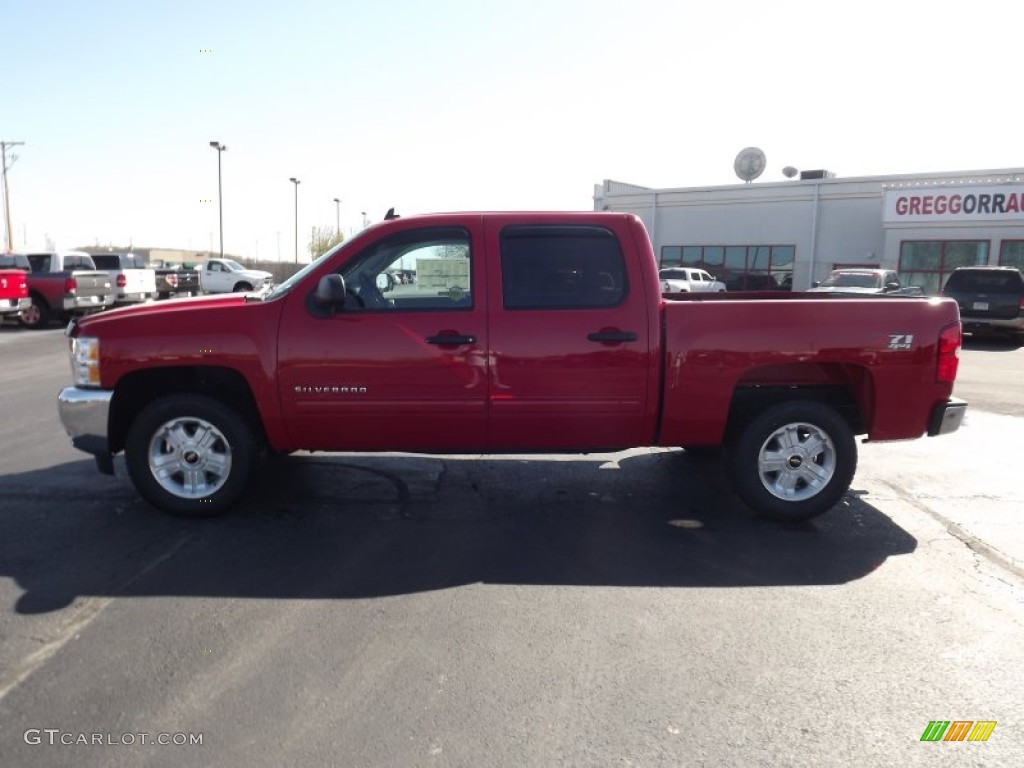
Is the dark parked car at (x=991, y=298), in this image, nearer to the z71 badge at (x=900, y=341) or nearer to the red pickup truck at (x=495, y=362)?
the z71 badge at (x=900, y=341)

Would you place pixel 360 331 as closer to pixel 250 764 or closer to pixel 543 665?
pixel 543 665

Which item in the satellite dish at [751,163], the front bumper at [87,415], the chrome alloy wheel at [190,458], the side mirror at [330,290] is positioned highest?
the satellite dish at [751,163]

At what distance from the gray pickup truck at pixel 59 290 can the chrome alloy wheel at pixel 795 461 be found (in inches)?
771

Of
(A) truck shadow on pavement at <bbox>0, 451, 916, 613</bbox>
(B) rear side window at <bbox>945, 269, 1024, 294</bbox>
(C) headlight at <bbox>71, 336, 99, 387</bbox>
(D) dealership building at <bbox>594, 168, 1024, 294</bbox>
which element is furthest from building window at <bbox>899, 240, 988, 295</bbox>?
(C) headlight at <bbox>71, 336, 99, 387</bbox>

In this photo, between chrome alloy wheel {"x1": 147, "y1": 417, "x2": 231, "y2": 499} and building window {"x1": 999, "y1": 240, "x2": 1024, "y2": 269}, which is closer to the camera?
chrome alloy wheel {"x1": 147, "y1": 417, "x2": 231, "y2": 499}

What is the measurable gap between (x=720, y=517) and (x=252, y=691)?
3.32 m

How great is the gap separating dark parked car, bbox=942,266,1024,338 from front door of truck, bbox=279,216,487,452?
15.6 metres

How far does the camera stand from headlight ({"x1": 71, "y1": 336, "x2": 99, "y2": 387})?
15.9ft

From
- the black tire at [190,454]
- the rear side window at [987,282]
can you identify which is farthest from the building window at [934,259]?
the black tire at [190,454]

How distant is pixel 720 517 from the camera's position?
17.2 feet

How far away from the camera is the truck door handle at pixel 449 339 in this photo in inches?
187

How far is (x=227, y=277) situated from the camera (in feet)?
111

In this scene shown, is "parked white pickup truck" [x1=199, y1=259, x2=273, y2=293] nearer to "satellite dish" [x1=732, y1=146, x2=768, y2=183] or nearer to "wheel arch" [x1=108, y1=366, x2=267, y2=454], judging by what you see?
"satellite dish" [x1=732, y1=146, x2=768, y2=183]

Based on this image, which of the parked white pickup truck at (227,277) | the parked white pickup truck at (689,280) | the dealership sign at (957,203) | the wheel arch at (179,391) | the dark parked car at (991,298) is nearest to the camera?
the wheel arch at (179,391)
